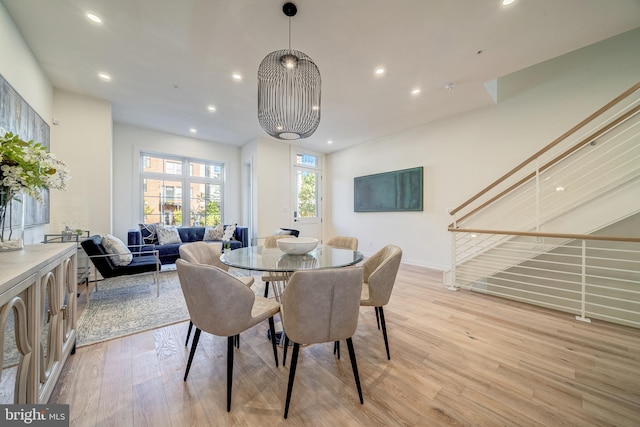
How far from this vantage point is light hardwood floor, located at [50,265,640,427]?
4.09ft

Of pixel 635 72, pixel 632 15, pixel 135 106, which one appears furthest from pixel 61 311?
pixel 635 72

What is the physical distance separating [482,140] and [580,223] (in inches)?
74.5

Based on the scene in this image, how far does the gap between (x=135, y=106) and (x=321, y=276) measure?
454 centimetres

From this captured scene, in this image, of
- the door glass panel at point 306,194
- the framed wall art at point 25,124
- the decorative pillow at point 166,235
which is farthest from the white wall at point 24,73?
the door glass panel at point 306,194

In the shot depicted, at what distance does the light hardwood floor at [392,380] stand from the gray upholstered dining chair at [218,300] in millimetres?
341

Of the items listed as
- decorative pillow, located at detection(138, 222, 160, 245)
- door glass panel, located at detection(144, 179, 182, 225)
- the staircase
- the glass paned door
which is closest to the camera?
the staircase

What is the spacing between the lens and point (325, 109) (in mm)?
3844

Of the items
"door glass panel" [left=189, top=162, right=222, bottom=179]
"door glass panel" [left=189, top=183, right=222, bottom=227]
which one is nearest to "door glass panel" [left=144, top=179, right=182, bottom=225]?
"door glass panel" [left=189, top=183, right=222, bottom=227]

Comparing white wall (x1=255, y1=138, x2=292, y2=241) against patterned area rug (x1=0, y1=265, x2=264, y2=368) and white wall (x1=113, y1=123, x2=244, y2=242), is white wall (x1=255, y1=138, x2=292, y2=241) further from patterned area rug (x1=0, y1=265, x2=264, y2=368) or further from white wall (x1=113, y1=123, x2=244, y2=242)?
patterned area rug (x1=0, y1=265, x2=264, y2=368)

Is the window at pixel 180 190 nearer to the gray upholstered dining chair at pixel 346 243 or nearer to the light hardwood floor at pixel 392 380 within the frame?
the light hardwood floor at pixel 392 380

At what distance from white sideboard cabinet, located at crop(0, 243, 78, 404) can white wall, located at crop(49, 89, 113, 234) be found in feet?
8.39

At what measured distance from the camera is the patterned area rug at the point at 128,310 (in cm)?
209

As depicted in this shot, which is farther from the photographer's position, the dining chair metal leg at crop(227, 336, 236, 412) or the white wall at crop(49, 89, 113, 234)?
the white wall at crop(49, 89, 113, 234)

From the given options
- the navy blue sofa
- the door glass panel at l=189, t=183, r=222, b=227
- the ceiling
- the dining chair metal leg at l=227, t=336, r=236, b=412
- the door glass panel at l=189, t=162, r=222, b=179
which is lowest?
the dining chair metal leg at l=227, t=336, r=236, b=412
